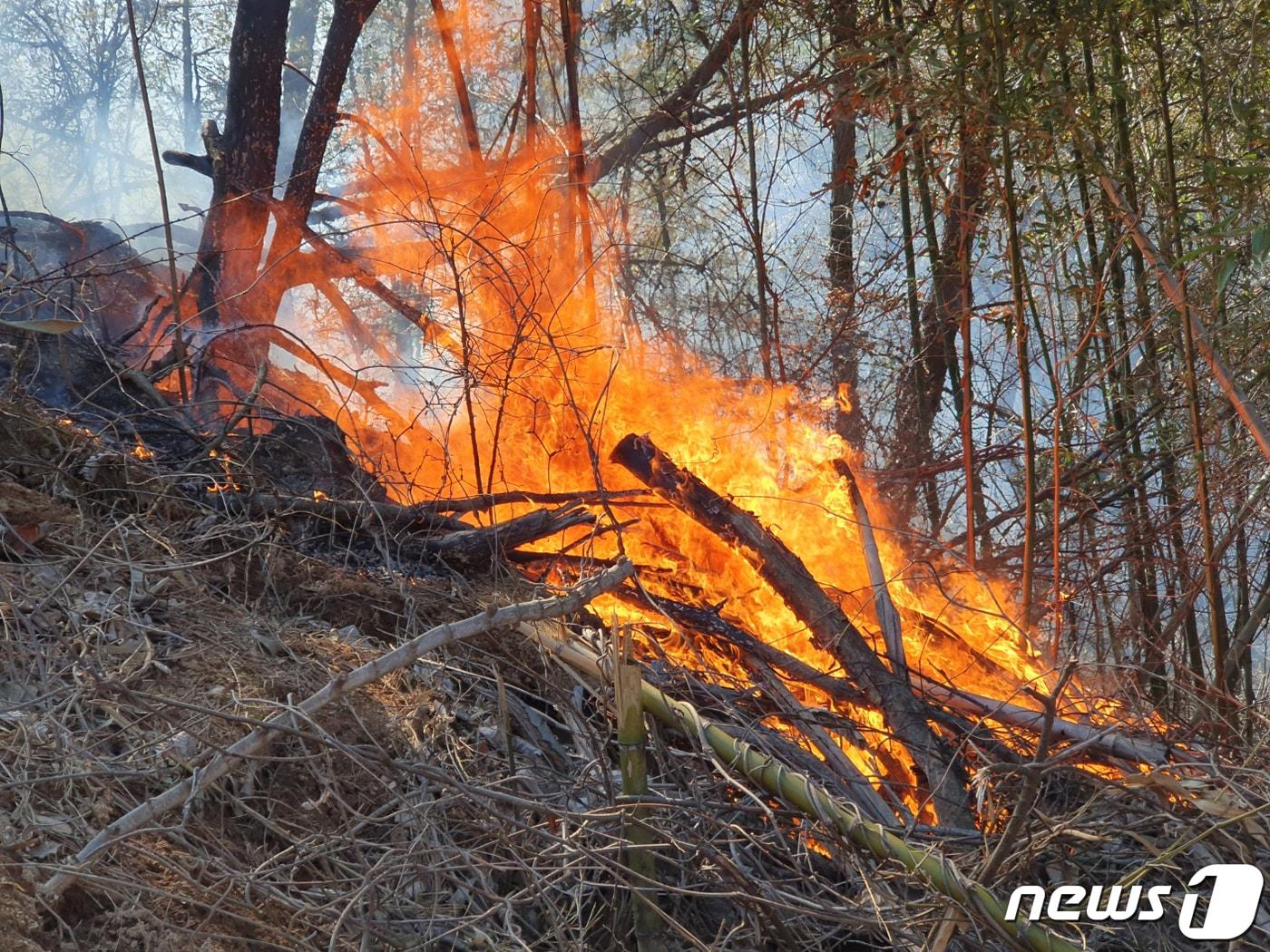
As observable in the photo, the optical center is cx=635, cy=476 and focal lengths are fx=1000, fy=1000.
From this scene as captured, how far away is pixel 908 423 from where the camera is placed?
616 cm

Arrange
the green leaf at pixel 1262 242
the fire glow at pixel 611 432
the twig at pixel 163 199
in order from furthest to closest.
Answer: the fire glow at pixel 611 432 < the twig at pixel 163 199 < the green leaf at pixel 1262 242

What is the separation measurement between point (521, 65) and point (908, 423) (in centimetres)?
343

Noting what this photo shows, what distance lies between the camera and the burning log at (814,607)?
3129 mm

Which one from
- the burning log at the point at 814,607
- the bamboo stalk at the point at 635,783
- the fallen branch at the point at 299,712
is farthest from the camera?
the burning log at the point at 814,607

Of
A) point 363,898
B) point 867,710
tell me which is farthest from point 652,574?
point 363,898

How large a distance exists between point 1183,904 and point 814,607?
152 centimetres

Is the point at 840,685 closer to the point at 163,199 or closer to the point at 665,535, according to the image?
the point at 665,535

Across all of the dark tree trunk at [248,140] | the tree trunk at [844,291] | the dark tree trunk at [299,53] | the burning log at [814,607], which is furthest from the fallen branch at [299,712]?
the dark tree trunk at [299,53]

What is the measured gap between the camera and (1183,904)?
7.62 feet

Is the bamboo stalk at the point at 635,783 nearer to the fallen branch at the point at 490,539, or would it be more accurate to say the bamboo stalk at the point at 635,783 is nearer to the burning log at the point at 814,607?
the burning log at the point at 814,607

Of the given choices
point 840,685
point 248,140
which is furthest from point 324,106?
point 840,685

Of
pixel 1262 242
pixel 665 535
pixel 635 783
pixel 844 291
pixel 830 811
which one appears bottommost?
pixel 635 783

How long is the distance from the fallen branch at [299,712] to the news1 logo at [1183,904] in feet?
4.01

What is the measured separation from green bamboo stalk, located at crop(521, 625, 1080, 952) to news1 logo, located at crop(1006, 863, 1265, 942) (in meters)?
0.19
